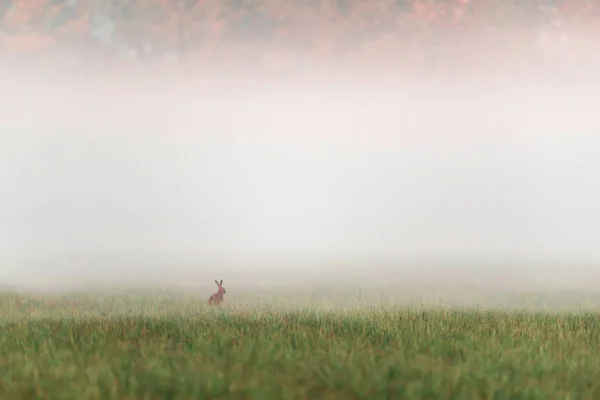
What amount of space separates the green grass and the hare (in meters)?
2.83

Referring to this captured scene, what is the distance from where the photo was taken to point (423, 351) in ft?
27.0

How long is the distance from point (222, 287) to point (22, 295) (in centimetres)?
476

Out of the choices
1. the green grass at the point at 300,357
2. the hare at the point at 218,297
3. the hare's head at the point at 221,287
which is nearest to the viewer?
the green grass at the point at 300,357

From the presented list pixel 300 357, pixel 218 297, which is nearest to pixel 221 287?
pixel 218 297

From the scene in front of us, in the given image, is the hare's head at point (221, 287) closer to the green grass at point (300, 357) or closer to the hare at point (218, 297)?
the hare at point (218, 297)

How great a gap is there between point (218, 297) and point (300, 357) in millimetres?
7691

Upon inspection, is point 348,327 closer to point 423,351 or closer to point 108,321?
point 423,351

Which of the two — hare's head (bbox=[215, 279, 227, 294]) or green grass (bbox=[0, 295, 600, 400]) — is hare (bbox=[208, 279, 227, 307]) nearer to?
hare's head (bbox=[215, 279, 227, 294])

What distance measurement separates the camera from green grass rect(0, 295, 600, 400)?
6.39m

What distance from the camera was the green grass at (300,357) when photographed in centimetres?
639

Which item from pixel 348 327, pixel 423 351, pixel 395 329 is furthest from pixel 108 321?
pixel 423 351

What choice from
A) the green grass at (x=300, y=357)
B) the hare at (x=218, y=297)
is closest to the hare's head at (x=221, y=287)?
the hare at (x=218, y=297)

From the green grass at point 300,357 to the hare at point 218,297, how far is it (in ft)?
9.27

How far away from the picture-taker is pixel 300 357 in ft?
24.7
